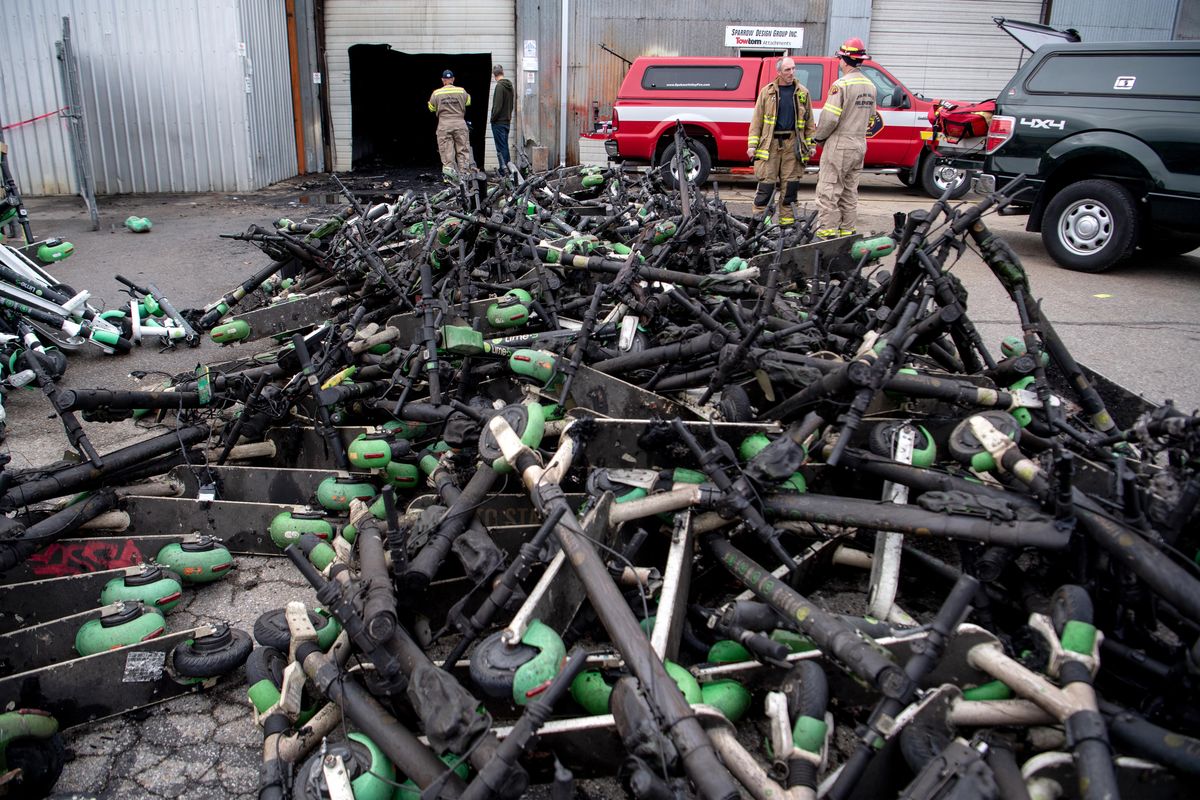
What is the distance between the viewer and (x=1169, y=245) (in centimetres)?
930

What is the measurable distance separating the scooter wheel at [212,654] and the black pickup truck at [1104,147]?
27.7 feet

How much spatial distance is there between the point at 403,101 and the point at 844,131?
16028 millimetres

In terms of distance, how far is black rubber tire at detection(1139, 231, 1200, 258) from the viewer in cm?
900

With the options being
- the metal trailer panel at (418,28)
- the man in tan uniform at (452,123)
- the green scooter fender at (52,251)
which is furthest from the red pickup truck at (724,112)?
the green scooter fender at (52,251)

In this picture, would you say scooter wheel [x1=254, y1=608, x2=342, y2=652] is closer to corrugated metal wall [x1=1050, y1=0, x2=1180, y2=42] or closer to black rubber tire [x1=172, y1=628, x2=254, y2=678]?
black rubber tire [x1=172, y1=628, x2=254, y2=678]

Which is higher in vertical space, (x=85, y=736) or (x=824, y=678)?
(x=824, y=678)

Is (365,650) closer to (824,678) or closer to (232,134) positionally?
(824,678)

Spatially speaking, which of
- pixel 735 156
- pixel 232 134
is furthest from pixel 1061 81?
pixel 232 134

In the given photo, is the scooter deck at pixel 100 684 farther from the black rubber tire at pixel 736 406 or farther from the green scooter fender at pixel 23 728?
the black rubber tire at pixel 736 406

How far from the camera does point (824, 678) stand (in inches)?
92.4

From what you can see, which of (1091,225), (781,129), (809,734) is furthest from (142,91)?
(809,734)

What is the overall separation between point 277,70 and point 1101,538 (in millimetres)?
17572

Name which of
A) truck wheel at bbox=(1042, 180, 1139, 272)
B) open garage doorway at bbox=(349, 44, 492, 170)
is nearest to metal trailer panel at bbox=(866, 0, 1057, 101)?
open garage doorway at bbox=(349, 44, 492, 170)

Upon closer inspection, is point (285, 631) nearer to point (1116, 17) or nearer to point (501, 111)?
point (501, 111)
